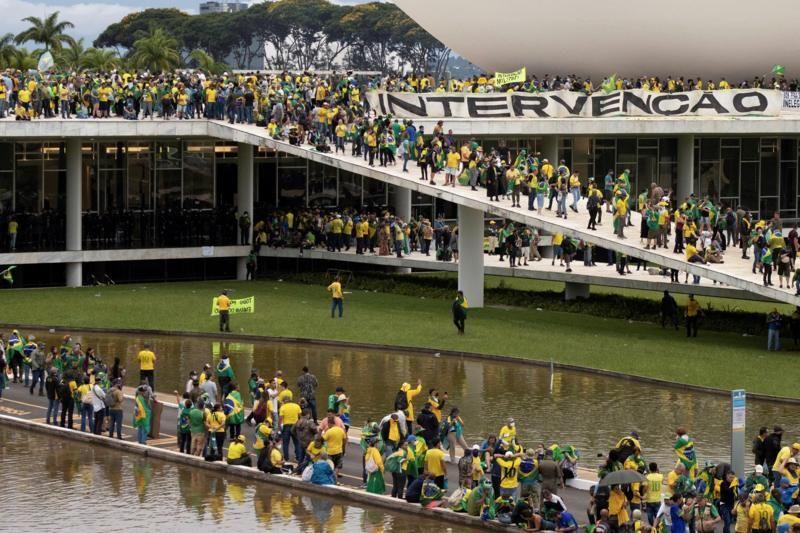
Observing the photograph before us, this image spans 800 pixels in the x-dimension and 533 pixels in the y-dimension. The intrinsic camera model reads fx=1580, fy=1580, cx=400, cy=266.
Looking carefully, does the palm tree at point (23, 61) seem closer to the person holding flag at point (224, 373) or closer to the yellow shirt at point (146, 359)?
the yellow shirt at point (146, 359)

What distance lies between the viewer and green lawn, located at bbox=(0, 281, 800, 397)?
34.5 meters

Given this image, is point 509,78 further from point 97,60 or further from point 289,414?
point 97,60

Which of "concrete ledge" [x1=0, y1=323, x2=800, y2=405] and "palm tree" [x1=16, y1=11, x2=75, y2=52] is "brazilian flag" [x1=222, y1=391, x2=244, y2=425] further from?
"palm tree" [x1=16, y1=11, x2=75, y2=52]

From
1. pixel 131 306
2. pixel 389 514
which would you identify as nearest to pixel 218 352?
pixel 131 306

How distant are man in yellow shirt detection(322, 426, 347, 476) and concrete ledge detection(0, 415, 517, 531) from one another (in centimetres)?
63

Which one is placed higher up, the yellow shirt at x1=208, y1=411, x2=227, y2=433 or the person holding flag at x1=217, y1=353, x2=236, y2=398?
the person holding flag at x1=217, y1=353, x2=236, y2=398

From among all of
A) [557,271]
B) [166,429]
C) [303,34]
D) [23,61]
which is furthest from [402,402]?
[303,34]

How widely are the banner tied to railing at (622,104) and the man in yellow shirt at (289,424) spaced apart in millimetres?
27450

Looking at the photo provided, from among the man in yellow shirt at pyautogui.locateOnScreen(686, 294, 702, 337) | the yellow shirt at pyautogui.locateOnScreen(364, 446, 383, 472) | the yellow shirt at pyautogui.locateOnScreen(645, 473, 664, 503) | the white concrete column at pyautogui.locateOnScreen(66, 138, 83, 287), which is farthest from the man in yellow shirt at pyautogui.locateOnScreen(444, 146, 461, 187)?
the yellow shirt at pyautogui.locateOnScreen(645, 473, 664, 503)

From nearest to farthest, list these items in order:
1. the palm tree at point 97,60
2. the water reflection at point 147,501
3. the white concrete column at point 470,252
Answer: the water reflection at point 147,501 < the white concrete column at point 470,252 < the palm tree at point 97,60

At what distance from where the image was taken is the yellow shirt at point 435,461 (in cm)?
2288

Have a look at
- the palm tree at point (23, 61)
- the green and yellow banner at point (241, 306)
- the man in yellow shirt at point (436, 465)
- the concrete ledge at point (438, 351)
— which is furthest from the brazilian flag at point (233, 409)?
the palm tree at point (23, 61)

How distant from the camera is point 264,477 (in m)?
24.9

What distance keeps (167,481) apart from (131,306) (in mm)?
19670
